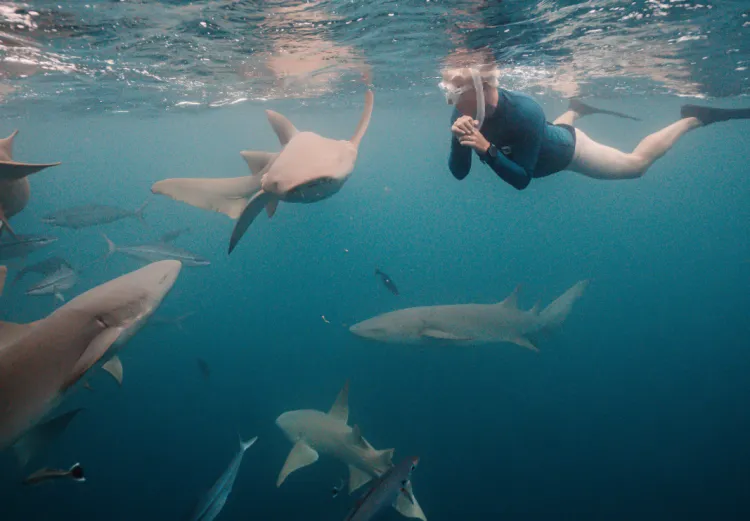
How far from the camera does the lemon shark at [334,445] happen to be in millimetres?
7652

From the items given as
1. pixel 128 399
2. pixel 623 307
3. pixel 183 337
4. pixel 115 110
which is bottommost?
pixel 623 307

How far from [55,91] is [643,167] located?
81.0ft

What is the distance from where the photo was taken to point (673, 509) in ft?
41.4

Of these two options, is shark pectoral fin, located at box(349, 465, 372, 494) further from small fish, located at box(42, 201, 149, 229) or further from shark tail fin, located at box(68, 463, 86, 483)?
small fish, located at box(42, 201, 149, 229)

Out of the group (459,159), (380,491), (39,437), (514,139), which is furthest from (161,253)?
(514,139)

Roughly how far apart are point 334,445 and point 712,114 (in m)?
9.63

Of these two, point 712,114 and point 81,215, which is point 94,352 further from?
point 81,215

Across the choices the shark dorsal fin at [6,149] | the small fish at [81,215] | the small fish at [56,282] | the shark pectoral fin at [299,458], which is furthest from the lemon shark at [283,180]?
the small fish at [81,215]

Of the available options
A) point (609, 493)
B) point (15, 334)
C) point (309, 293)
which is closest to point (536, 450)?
point (609, 493)

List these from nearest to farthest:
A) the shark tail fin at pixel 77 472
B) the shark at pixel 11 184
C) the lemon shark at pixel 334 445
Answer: the shark tail fin at pixel 77 472 → the shark at pixel 11 184 → the lemon shark at pixel 334 445

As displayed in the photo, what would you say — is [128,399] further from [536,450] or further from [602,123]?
[602,123]

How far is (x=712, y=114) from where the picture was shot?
7410 mm

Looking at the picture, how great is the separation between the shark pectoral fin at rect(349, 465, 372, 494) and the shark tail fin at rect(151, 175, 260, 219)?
19.4ft

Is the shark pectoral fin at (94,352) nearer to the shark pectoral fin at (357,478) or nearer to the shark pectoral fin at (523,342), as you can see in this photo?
the shark pectoral fin at (357,478)
